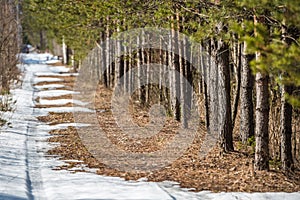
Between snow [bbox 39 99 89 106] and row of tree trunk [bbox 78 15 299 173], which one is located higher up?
row of tree trunk [bbox 78 15 299 173]

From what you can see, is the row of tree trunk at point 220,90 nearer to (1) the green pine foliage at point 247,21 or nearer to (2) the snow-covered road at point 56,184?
(1) the green pine foliage at point 247,21

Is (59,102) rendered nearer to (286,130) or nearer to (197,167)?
(197,167)

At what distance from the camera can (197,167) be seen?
905 centimetres

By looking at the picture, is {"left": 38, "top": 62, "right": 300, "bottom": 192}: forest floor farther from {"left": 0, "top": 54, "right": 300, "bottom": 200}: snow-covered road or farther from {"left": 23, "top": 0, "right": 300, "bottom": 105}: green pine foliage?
{"left": 23, "top": 0, "right": 300, "bottom": 105}: green pine foliage

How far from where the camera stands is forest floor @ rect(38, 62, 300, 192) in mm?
7738

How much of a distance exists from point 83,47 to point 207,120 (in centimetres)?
1675

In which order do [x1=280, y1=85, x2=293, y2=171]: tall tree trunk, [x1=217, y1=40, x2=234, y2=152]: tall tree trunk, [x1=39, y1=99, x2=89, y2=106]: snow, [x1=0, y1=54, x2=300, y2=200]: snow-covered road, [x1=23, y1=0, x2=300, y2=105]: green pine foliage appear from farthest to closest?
[x1=39, y1=99, x2=89, y2=106]: snow, [x1=217, y1=40, x2=234, y2=152]: tall tree trunk, [x1=280, y1=85, x2=293, y2=171]: tall tree trunk, [x1=0, y1=54, x2=300, y2=200]: snow-covered road, [x1=23, y1=0, x2=300, y2=105]: green pine foliage

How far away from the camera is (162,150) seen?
35.4ft

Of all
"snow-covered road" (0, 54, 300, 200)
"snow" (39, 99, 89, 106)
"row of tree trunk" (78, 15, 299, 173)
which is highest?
"row of tree trunk" (78, 15, 299, 173)

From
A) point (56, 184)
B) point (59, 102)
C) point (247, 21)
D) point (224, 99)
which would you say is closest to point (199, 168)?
point (224, 99)

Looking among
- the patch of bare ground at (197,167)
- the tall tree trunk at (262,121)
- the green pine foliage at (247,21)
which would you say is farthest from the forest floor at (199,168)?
the green pine foliage at (247,21)

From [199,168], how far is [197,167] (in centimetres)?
9

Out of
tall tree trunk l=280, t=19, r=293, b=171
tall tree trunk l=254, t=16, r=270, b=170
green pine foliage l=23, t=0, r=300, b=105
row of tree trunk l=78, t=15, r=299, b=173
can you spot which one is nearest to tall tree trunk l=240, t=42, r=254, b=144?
row of tree trunk l=78, t=15, r=299, b=173

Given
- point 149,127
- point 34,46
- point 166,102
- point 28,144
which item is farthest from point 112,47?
point 34,46
